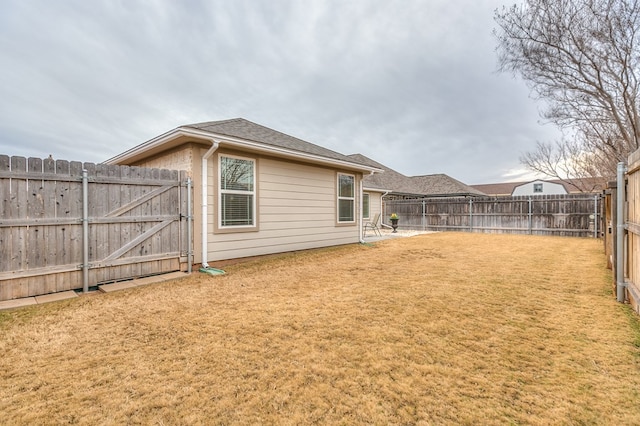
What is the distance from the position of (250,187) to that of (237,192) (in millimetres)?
338

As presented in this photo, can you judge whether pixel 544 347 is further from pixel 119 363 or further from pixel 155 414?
pixel 119 363

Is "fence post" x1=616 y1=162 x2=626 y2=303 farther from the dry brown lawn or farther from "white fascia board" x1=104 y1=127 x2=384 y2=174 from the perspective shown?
"white fascia board" x1=104 y1=127 x2=384 y2=174

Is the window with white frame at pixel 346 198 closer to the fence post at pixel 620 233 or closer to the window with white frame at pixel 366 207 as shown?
the fence post at pixel 620 233

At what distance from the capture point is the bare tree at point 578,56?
716 cm

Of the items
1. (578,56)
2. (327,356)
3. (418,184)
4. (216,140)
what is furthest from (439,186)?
(327,356)

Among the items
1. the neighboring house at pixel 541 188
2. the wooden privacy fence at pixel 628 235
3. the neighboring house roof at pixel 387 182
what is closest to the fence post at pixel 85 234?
the wooden privacy fence at pixel 628 235

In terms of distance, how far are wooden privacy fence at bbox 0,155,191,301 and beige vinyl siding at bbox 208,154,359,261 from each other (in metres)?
0.85

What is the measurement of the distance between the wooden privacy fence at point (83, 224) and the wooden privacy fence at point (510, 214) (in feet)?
43.0

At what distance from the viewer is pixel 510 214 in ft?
42.5

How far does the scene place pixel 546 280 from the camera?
443cm

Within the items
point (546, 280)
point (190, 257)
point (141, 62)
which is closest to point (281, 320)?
point (190, 257)

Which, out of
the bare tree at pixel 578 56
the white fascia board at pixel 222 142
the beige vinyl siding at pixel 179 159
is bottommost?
the beige vinyl siding at pixel 179 159

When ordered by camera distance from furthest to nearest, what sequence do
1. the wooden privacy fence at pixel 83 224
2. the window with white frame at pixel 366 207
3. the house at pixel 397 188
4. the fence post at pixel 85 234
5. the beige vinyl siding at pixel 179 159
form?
the house at pixel 397 188 < the window with white frame at pixel 366 207 < the beige vinyl siding at pixel 179 159 < the fence post at pixel 85 234 < the wooden privacy fence at pixel 83 224

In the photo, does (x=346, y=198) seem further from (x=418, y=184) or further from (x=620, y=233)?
(x=418, y=184)
